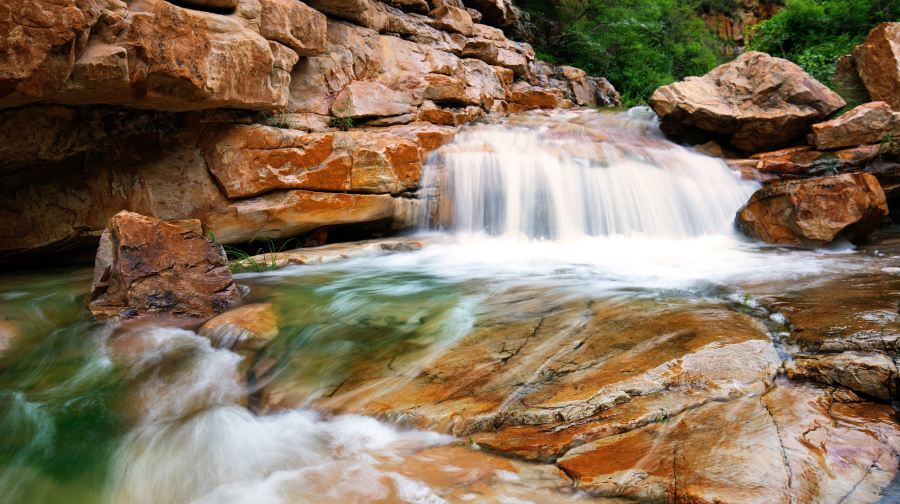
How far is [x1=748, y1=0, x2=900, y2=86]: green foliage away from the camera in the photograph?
420 inches

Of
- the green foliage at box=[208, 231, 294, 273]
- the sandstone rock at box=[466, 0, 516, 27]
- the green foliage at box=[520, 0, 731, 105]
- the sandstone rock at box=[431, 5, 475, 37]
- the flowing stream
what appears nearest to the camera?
the flowing stream

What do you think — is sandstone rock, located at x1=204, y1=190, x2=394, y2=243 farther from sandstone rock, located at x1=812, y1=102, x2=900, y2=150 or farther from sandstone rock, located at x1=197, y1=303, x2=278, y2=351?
sandstone rock, located at x1=812, y1=102, x2=900, y2=150

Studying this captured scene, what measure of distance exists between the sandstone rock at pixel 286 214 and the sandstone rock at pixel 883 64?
8569 millimetres

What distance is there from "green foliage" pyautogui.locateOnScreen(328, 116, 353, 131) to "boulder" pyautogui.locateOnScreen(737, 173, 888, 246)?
6.18 metres

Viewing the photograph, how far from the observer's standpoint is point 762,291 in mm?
4160

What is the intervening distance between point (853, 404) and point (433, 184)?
19.9ft

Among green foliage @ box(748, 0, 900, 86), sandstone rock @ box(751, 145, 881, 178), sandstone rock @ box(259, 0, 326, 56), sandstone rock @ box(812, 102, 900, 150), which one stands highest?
green foliage @ box(748, 0, 900, 86)

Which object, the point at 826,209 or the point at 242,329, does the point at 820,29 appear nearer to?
the point at 826,209

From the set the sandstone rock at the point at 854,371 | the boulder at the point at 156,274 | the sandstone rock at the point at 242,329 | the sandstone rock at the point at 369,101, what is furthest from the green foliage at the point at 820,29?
the boulder at the point at 156,274

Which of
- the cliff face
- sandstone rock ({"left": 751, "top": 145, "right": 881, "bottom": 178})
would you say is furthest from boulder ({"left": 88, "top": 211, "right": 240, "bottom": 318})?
sandstone rock ({"left": 751, "top": 145, "right": 881, "bottom": 178})

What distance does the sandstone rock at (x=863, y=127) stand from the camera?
734 centimetres

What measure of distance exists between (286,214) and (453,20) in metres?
7.59

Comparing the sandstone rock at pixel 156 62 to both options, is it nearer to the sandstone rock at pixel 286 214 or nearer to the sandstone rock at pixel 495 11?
the sandstone rock at pixel 286 214

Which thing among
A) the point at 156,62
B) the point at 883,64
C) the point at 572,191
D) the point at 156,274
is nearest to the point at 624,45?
the point at 883,64
